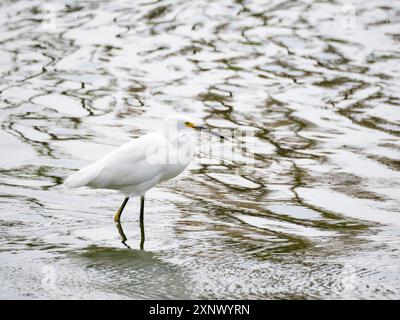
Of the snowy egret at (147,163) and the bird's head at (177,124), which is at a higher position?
the bird's head at (177,124)

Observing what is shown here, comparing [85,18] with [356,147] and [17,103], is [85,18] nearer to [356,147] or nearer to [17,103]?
[17,103]

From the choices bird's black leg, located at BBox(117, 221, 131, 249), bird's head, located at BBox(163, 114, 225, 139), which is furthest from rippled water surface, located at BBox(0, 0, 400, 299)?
bird's head, located at BBox(163, 114, 225, 139)

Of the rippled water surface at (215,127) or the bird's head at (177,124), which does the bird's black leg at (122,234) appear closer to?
the rippled water surface at (215,127)

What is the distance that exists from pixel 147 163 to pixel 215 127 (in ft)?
10.8

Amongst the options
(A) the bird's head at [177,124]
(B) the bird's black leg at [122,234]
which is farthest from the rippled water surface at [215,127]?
(A) the bird's head at [177,124]

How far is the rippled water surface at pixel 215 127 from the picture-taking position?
252 inches

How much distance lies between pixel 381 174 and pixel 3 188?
3.81 m

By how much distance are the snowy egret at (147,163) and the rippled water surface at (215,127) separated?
332 mm

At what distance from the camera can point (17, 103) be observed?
11.5m

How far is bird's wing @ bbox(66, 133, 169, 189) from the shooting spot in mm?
7535

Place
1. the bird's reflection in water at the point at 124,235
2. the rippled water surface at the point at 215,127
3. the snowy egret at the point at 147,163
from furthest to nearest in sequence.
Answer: the snowy egret at the point at 147,163, the bird's reflection in water at the point at 124,235, the rippled water surface at the point at 215,127

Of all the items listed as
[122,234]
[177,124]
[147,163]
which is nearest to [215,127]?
[177,124]

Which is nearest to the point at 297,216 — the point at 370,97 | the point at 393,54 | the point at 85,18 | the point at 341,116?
the point at 341,116

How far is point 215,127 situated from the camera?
1075 cm
